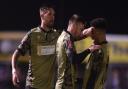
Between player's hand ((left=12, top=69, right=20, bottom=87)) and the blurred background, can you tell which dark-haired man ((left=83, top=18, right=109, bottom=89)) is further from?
the blurred background

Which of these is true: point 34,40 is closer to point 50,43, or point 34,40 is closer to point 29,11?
point 50,43

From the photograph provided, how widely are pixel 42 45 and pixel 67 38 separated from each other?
0.51 meters

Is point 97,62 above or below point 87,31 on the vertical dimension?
below

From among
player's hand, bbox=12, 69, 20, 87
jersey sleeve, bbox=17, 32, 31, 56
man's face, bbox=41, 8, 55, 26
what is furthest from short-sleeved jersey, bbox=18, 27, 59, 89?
Result: player's hand, bbox=12, 69, 20, 87

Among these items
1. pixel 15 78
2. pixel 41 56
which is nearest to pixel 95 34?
pixel 41 56

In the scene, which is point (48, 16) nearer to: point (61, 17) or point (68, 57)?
point (68, 57)

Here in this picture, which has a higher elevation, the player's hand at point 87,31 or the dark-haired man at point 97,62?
the player's hand at point 87,31

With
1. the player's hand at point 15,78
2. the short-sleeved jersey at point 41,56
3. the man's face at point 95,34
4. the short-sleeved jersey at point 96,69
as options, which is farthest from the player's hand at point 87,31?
the player's hand at point 15,78

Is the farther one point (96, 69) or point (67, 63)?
point (96, 69)

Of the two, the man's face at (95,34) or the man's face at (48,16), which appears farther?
the man's face at (48,16)

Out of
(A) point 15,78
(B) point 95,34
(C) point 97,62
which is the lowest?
(A) point 15,78

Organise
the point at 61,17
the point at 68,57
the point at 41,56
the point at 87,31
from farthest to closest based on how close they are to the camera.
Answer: the point at 61,17 < the point at 41,56 < the point at 87,31 < the point at 68,57

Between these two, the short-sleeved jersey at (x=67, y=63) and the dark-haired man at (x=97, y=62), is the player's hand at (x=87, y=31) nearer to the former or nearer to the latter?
the dark-haired man at (x=97, y=62)

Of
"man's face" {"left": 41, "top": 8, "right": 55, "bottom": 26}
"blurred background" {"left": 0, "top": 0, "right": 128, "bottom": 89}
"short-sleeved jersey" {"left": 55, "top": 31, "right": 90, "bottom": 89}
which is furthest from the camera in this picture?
"blurred background" {"left": 0, "top": 0, "right": 128, "bottom": 89}
